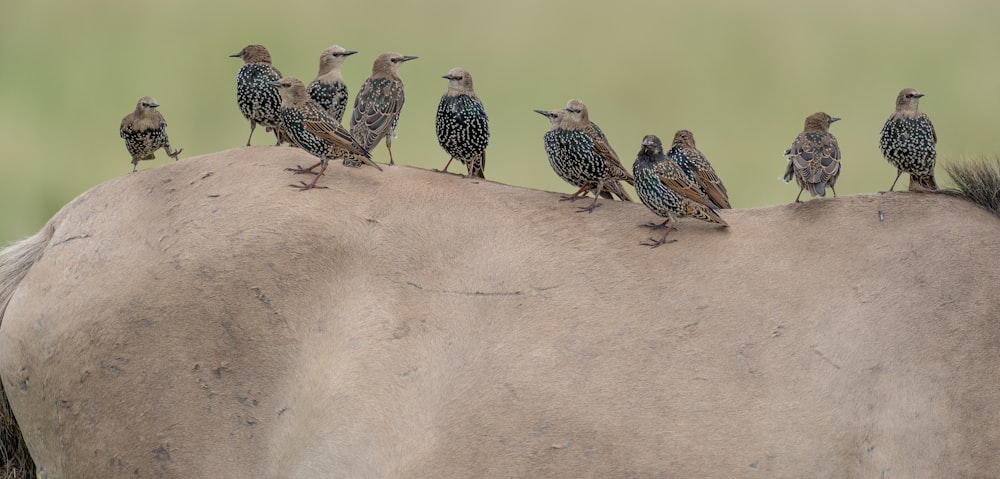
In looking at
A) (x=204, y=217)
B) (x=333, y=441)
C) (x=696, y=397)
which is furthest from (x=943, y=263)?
(x=204, y=217)

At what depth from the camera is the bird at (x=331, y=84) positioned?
4508 millimetres

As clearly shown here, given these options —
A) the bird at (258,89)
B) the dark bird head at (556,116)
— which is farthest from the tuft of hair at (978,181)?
the bird at (258,89)

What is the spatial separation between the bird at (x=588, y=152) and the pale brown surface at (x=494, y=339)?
0.22m

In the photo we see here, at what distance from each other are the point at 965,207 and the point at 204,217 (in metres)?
2.83

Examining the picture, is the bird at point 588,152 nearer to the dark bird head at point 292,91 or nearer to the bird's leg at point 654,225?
the bird's leg at point 654,225

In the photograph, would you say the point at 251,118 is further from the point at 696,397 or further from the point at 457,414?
the point at 696,397

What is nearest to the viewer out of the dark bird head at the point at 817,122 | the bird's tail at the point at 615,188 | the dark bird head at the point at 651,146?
the dark bird head at the point at 651,146

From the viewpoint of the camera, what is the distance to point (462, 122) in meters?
4.38

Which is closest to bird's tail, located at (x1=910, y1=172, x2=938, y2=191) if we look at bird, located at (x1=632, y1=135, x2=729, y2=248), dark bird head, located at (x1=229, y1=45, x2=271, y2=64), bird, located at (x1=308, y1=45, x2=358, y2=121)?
bird, located at (x1=632, y1=135, x2=729, y2=248)

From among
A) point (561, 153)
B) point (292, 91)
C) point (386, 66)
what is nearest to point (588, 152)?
point (561, 153)

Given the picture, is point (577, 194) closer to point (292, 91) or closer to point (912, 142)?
point (292, 91)

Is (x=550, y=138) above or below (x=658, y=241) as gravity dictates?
above

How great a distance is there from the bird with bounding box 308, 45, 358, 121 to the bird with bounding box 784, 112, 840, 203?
1871mm

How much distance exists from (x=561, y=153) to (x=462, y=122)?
460mm
